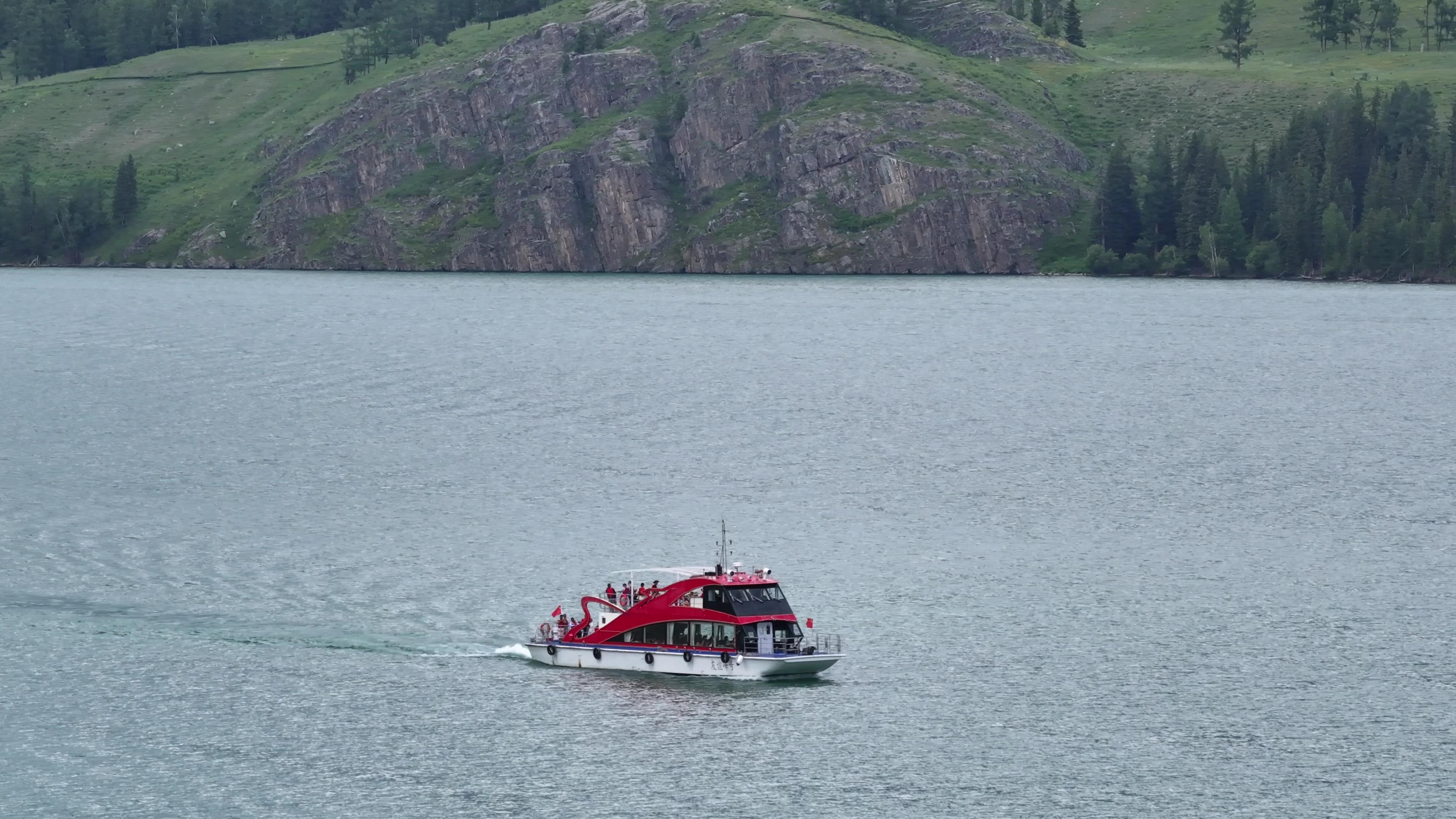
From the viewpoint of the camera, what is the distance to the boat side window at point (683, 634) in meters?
77.9

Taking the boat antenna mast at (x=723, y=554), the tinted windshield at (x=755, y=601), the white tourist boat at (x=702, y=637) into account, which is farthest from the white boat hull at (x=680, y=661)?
the boat antenna mast at (x=723, y=554)

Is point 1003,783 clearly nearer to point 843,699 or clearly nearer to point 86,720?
point 843,699

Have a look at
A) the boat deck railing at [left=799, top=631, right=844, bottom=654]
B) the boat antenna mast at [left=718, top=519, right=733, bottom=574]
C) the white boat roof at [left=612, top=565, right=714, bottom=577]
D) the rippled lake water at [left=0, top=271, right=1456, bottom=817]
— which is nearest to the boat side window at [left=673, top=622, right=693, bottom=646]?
the rippled lake water at [left=0, top=271, right=1456, bottom=817]

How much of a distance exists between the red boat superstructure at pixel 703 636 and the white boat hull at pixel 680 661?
0.03 m

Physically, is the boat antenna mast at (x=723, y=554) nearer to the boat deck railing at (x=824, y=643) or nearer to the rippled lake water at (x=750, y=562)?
the rippled lake water at (x=750, y=562)

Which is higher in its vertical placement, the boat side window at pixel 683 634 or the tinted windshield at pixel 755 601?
the tinted windshield at pixel 755 601

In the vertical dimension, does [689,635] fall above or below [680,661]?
above

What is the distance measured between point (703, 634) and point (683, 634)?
83cm

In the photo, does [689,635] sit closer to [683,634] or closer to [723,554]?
[683,634]

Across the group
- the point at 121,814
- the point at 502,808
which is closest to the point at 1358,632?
the point at 502,808

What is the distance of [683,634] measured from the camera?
78000 mm

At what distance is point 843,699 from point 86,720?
28450 millimetres

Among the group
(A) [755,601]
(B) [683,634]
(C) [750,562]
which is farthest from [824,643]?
(C) [750,562]

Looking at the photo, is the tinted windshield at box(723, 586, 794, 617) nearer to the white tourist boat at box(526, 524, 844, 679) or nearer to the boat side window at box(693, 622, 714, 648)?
the white tourist boat at box(526, 524, 844, 679)
